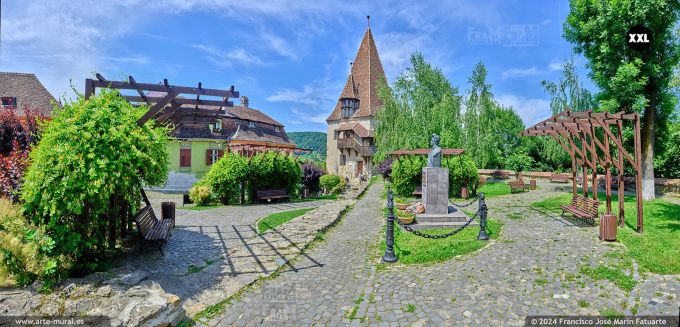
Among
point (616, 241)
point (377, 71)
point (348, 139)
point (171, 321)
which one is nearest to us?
point (171, 321)

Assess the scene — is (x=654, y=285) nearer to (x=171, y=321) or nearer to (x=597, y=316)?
(x=597, y=316)

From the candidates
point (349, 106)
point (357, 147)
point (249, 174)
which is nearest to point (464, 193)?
point (249, 174)

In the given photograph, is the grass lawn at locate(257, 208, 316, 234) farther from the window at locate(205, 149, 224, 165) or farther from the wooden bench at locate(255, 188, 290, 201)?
the window at locate(205, 149, 224, 165)

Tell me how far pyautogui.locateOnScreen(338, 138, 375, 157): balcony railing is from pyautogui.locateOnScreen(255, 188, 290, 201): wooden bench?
2429 centimetres

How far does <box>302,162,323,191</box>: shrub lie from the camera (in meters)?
22.5

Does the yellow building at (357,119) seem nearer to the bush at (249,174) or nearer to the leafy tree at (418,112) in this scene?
the leafy tree at (418,112)

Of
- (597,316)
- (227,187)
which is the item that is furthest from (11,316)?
(227,187)

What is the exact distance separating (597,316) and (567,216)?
8.53m

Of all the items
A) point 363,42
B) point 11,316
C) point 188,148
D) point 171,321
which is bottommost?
point 171,321

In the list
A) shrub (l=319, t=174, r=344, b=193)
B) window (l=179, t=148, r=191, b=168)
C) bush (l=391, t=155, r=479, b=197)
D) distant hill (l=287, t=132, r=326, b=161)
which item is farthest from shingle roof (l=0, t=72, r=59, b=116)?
distant hill (l=287, t=132, r=326, b=161)

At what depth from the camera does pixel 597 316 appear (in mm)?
4352

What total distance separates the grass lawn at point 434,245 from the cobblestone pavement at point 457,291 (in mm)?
292

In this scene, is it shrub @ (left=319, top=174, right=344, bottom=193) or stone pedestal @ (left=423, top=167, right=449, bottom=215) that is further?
shrub @ (left=319, top=174, right=344, bottom=193)

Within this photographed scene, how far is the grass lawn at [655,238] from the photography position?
243 inches
